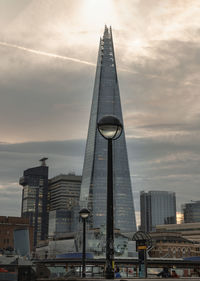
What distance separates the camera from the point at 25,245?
495 feet

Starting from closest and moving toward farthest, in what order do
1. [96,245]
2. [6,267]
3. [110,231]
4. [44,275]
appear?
1. [110,231]
2. [6,267]
3. [44,275]
4. [96,245]

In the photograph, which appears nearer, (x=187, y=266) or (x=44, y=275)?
(x=44, y=275)

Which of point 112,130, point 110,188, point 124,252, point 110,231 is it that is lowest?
point 124,252

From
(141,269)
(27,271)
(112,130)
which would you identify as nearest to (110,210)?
(112,130)

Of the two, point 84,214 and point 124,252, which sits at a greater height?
point 84,214

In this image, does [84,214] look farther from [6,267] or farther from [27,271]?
[27,271]

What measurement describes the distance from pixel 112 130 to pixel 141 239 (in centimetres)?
1525

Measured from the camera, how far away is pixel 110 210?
16.1 meters

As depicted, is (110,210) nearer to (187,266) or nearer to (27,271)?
(27,271)

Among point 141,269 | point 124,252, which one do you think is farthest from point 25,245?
point 141,269

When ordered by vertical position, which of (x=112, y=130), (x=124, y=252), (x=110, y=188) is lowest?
(x=124, y=252)

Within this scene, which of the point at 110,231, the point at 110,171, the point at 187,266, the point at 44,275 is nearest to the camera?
the point at 110,231

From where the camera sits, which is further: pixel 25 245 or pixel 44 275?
pixel 25 245

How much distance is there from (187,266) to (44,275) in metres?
55.1
